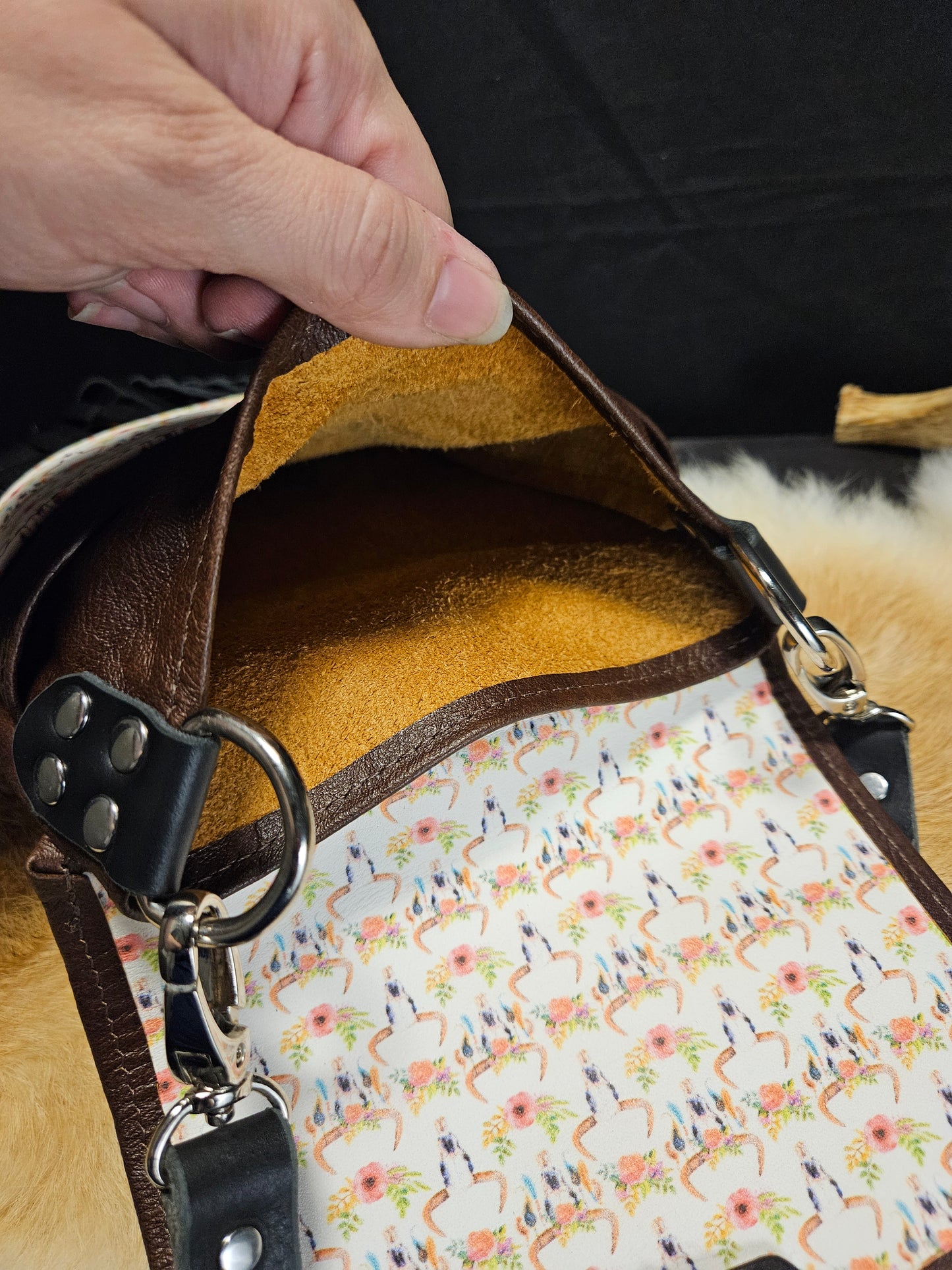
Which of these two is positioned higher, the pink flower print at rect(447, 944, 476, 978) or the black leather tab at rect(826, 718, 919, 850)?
the black leather tab at rect(826, 718, 919, 850)

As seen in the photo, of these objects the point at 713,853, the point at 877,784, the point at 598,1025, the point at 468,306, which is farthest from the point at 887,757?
the point at 468,306

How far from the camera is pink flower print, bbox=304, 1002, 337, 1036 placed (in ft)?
1.39

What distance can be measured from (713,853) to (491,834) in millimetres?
116

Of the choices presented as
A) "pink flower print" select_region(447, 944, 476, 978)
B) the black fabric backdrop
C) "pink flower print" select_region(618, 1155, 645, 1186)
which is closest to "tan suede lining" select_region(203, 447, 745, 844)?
"pink flower print" select_region(447, 944, 476, 978)

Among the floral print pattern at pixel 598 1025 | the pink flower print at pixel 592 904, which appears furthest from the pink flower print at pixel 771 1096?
the pink flower print at pixel 592 904

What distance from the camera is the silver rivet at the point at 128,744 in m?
0.38

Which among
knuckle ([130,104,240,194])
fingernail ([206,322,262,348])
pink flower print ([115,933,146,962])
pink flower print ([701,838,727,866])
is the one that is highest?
knuckle ([130,104,240,194])

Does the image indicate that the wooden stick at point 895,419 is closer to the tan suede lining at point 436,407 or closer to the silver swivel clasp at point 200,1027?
the tan suede lining at point 436,407

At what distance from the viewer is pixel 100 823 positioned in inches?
15.1

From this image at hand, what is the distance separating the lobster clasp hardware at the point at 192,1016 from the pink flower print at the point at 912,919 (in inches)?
12.4

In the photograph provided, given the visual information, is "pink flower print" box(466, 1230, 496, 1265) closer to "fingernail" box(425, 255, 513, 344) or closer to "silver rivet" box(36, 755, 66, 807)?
"silver rivet" box(36, 755, 66, 807)

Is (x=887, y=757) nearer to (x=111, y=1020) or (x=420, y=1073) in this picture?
(x=420, y=1073)

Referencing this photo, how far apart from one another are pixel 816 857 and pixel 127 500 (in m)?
0.40

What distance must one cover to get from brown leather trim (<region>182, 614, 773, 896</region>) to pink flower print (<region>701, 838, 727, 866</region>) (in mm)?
84
